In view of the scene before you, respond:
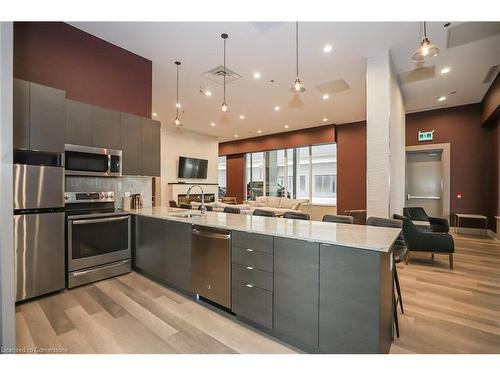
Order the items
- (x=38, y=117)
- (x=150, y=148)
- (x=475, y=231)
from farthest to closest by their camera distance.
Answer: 1. (x=475, y=231)
2. (x=150, y=148)
3. (x=38, y=117)

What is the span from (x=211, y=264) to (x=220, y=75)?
368 cm

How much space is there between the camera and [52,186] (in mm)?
2578

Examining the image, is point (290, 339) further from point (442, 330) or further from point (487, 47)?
point (487, 47)

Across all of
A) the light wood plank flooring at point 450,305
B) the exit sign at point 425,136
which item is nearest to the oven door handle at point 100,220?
the light wood plank flooring at point 450,305

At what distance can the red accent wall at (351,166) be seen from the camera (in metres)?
7.90

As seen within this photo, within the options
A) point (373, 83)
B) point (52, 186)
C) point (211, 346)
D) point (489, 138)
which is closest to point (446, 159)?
point (489, 138)

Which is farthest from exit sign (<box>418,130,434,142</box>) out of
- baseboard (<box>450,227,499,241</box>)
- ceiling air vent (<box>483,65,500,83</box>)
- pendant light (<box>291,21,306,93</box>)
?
pendant light (<box>291,21,306,93</box>)

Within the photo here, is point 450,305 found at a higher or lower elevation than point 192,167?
lower

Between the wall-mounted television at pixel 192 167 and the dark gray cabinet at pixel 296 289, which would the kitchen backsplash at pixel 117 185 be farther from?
the wall-mounted television at pixel 192 167

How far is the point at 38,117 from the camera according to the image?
8.29ft

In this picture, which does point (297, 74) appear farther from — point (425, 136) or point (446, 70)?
point (425, 136)

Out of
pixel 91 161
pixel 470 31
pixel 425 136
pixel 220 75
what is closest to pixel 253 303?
pixel 91 161

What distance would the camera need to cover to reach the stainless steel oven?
2789 mm

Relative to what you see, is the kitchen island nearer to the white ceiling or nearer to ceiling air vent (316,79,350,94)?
the white ceiling
